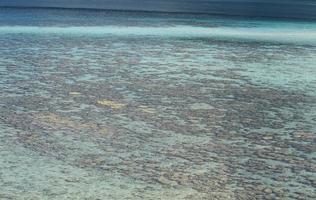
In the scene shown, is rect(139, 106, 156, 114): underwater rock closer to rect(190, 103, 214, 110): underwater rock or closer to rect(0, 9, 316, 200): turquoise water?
rect(0, 9, 316, 200): turquoise water

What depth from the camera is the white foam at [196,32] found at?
1048 cm

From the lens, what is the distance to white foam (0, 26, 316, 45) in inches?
413

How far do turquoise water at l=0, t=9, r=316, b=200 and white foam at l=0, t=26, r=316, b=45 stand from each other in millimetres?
1754

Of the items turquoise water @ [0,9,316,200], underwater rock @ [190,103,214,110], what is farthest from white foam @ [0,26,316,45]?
underwater rock @ [190,103,214,110]

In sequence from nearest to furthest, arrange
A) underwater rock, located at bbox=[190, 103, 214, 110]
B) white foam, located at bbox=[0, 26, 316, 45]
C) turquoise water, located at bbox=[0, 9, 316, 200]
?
1. turquoise water, located at bbox=[0, 9, 316, 200]
2. underwater rock, located at bbox=[190, 103, 214, 110]
3. white foam, located at bbox=[0, 26, 316, 45]

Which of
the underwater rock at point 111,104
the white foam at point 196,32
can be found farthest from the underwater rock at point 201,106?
the white foam at point 196,32

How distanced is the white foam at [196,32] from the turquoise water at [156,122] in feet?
5.76

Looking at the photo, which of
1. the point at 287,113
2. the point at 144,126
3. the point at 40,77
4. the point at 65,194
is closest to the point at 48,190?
the point at 65,194

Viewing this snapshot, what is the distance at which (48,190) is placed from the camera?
2650 millimetres

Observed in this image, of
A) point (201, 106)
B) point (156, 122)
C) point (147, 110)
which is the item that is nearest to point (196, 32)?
point (201, 106)

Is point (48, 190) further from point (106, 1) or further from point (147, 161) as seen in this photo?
point (106, 1)

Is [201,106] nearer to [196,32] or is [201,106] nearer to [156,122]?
[156,122]

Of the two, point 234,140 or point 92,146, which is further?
point 234,140

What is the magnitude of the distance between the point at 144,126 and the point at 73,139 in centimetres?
63
